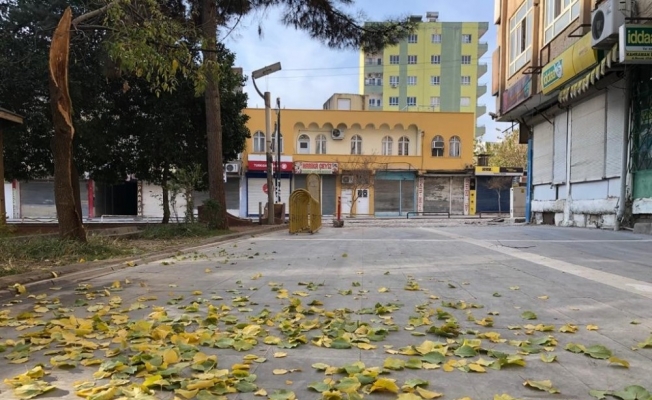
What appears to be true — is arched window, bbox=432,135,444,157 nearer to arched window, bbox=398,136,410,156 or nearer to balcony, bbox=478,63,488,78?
arched window, bbox=398,136,410,156

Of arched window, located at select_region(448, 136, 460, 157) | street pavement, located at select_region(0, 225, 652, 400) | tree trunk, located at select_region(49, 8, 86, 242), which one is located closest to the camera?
street pavement, located at select_region(0, 225, 652, 400)

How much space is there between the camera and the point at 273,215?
20.9 metres

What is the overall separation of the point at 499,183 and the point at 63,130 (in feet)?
119

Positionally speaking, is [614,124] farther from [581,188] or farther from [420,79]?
[420,79]

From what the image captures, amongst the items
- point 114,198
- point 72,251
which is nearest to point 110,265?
point 72,251

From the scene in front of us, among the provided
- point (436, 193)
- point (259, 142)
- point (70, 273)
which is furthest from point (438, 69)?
point (70, 273)

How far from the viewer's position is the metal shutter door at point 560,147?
1917 cm

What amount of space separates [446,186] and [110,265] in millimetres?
34775

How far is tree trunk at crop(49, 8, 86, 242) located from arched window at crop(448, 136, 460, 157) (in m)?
34.8

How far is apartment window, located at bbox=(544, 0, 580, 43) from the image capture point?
16.8 m

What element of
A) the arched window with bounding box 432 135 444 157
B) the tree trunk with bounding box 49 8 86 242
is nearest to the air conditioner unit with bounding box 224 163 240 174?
the arched window with bounding box 432 135 444 157

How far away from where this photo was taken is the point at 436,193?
3925cm

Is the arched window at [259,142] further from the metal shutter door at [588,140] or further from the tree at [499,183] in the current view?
the metal shutter door at [588,140]

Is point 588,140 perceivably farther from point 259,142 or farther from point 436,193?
point 259,142
